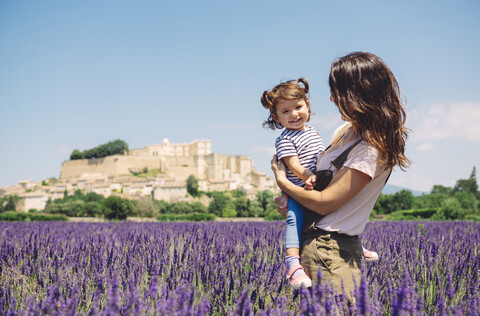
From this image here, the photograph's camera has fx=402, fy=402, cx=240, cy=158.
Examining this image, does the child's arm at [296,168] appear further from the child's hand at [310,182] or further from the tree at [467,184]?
the tree at [467,184]

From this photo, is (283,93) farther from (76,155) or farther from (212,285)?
(76,155)

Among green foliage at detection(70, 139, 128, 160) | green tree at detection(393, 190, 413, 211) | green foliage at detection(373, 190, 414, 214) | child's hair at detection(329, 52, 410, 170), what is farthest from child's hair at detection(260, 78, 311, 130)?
green foliage at detection(70, 139, 128, 160)

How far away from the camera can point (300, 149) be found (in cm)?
187

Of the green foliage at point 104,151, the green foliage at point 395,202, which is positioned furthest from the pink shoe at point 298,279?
the green foliage at point 104,151

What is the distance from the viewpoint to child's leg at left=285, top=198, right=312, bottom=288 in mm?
1521

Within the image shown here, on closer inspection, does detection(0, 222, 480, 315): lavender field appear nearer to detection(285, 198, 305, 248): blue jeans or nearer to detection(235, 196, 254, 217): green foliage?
detection(285, 198, 305, 248): blue jeans

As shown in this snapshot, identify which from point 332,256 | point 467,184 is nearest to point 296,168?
point 332,256

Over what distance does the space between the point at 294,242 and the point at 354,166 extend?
1.35 feet

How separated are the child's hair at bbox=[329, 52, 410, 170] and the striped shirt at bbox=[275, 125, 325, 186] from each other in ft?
0.99

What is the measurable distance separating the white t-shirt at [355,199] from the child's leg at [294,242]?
0.11m

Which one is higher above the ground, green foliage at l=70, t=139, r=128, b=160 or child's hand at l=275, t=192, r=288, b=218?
green foliage at l=70, t=139, r=128, b=160

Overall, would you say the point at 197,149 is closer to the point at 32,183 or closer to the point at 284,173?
the point at 32,183

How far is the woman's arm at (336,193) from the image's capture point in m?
1.54

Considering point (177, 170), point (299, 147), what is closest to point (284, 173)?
point (299, 147)
